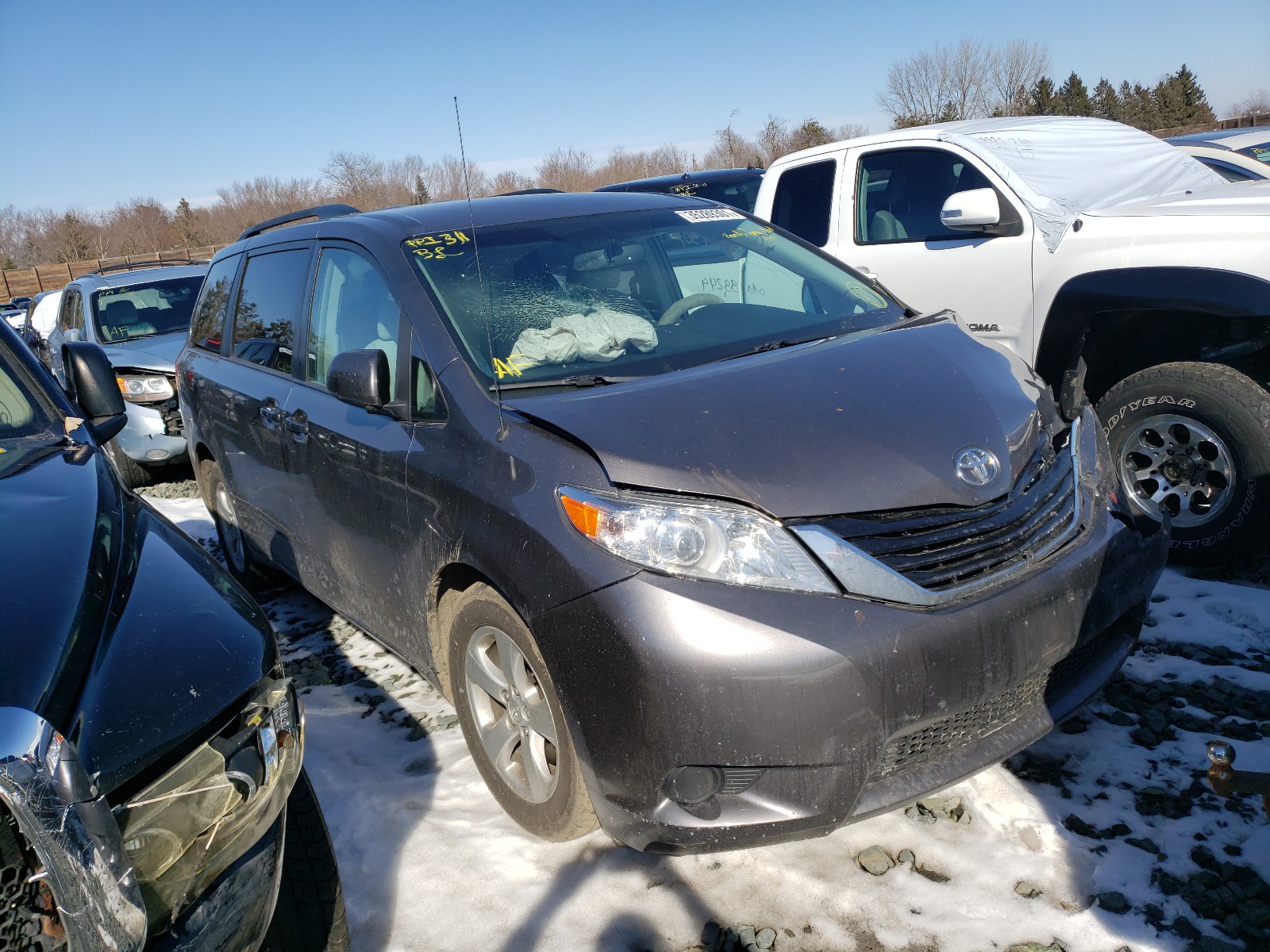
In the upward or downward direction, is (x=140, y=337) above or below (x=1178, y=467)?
above

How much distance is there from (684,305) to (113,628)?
2143 mm

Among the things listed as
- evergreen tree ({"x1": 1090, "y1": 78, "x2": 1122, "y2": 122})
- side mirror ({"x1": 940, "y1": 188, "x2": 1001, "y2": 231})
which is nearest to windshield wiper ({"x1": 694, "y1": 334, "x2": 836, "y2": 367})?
side mirror ({"x1": 940, "y1": 188, "x2": 1001, "y2": 231})

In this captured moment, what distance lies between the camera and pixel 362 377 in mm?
2949

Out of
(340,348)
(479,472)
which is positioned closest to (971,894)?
(479,472)

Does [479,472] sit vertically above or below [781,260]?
below

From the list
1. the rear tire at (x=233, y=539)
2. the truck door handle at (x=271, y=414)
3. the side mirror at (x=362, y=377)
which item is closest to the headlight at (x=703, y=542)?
the side mirror at (x=362, y=377)

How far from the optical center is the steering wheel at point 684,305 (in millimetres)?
3287

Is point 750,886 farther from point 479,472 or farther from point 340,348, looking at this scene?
point 340,348

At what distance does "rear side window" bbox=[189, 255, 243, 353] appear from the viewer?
4898mm

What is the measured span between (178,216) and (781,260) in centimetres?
6912

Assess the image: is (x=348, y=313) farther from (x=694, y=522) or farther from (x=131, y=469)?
(x=131, y=469)

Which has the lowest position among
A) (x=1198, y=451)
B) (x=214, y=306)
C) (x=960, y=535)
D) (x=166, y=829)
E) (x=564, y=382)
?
(x=1198, y=451)

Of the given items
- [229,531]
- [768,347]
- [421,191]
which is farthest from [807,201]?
[229,531]

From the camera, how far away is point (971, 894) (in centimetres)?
239
